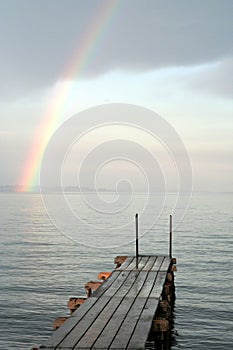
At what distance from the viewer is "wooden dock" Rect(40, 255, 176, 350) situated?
10.3m

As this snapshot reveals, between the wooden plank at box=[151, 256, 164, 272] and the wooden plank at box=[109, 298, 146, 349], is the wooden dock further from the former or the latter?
the wooden plank at box=[151, 256, 164, 272]

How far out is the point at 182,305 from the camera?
969 inches

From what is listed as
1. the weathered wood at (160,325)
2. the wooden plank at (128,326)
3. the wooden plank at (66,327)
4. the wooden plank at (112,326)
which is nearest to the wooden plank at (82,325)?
the wooden plank at (66,327)

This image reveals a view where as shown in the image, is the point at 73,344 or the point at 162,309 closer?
the point at 73,344

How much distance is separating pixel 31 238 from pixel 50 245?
7053 mm

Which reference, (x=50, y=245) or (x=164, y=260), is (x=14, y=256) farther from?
(x=164, y=260)

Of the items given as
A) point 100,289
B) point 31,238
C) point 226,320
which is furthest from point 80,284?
point 31,238

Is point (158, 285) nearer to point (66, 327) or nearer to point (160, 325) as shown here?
point (160, 325)

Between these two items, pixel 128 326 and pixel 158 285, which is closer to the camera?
pixel 128 326

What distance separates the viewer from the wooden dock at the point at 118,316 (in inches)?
407

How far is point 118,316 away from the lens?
487 inches

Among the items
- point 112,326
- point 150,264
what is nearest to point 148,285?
point 150,264

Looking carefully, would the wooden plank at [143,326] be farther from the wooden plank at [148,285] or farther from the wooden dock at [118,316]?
the wooden plank at [148,285]

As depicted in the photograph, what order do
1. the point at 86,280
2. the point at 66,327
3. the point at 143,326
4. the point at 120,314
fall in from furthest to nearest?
the point at 86,280
the point at 120,314
the point at 143,326
the point at 66,327
